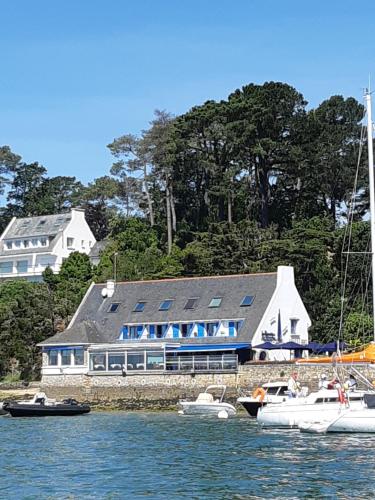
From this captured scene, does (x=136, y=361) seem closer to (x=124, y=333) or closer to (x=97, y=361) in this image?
(x=97, y=361)

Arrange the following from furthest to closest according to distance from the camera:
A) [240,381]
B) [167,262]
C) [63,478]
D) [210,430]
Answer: [167,262], [240,381], [210,430], [63,478]

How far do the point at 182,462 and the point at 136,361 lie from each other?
108 ft

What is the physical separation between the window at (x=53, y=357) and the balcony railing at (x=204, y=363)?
8.83 m

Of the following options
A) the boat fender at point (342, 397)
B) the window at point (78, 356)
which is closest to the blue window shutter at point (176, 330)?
the window at point (78, 356)

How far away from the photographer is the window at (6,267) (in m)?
125

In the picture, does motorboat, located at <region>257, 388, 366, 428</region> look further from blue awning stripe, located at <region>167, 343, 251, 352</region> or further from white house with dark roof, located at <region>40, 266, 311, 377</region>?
blue awning stripe, located at <region>167, 343, 251, 352</region>

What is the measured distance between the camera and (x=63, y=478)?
3122 cm

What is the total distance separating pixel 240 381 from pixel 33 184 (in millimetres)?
98127

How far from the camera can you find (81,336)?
69938 mm

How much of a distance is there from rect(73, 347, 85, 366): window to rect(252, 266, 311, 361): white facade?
41.5 feet

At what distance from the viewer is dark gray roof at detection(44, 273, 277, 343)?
67750 mm

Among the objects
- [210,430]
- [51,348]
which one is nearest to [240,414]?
[210,430]

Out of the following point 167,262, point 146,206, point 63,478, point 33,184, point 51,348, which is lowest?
point 63,478

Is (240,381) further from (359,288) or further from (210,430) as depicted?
(359,288)
